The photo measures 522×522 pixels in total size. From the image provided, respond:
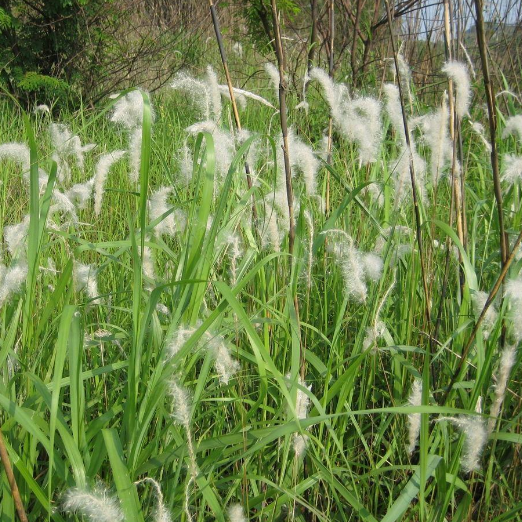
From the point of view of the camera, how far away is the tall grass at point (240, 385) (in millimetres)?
903

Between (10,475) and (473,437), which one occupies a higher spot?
(10,475)

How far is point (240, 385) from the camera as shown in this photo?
1.00m

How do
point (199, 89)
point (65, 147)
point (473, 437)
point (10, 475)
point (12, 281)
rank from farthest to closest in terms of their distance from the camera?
1. point (65, 147)
2. point (199, 89)
3. point (12, 281)
4. point (473, 437)
5. point (10, 475)

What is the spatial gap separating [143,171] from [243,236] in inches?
19.9

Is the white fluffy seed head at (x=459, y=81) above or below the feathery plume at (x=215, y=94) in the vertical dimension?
below

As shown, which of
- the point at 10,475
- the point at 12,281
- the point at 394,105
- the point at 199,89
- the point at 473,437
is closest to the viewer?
the point at 10,475

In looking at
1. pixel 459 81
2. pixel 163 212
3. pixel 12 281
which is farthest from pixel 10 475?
pixel 459 81

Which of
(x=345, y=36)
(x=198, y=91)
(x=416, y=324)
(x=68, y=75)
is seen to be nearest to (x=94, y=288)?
(x=198, y=91)

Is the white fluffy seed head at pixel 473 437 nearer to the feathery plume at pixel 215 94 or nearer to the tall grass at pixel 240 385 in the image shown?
the tall grass at pixel 240 385

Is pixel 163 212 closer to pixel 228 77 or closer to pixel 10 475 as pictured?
pixel 228 77

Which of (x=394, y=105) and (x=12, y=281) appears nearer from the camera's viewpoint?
(x=12, y=281)

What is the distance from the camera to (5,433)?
979 millimetres

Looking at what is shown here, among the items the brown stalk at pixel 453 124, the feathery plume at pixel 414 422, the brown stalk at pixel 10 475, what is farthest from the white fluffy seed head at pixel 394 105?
the brown stalk at pixel 10 475

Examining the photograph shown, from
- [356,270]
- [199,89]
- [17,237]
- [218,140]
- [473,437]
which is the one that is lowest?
[473,437]
